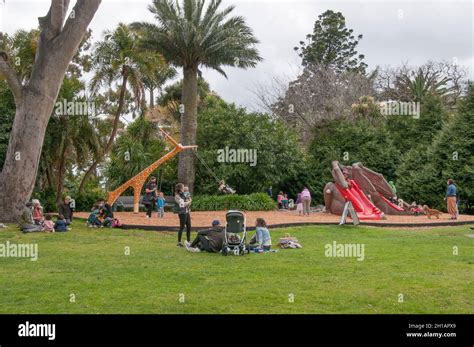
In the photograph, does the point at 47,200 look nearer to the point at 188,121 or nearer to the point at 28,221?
the point at 188,121

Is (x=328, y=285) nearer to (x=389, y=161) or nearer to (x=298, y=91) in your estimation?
(x=389, y=161)

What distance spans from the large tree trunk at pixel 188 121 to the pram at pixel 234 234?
1752 cm

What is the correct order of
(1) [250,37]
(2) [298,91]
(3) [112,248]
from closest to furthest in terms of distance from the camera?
(3) [112,248], (1) [250,37], (2) [298,91]

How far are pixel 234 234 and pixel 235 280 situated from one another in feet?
11.8

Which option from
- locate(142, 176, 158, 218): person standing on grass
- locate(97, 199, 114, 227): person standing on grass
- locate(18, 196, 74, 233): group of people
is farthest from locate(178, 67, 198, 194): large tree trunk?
locate(18, 196, 74, 233): group of people

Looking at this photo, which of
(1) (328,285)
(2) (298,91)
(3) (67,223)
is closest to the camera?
(1) (328,285)

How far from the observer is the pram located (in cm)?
1360

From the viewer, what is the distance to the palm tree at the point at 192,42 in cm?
2955

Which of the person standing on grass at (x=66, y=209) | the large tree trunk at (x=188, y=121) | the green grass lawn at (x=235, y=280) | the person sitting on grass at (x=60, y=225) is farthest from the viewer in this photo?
the large tree trunk at (x=188, y=121)

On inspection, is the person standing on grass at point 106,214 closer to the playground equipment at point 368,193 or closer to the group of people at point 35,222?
the group of people at point 35,222

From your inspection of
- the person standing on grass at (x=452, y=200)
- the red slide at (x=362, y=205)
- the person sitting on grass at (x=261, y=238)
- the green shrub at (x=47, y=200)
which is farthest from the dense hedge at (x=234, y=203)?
the person sitting on grass at (x=261, y=238)

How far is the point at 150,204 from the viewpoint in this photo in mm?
24797

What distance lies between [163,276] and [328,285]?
3.07 meters
